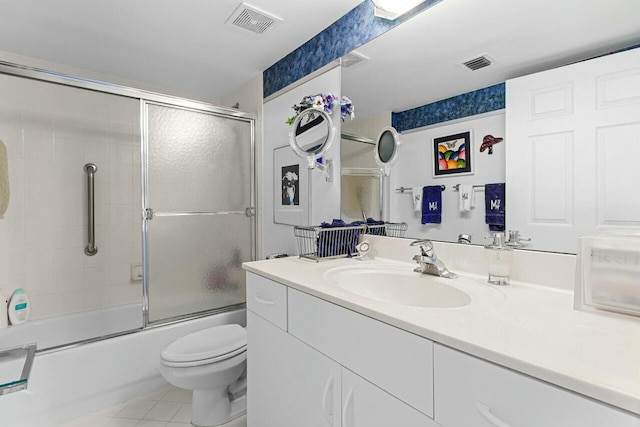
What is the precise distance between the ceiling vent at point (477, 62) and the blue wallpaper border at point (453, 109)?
92 mm

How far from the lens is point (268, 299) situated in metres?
1.21

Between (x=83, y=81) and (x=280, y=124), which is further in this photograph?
(x=280, y=124)

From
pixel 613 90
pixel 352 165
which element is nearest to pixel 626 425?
pixel 613 90

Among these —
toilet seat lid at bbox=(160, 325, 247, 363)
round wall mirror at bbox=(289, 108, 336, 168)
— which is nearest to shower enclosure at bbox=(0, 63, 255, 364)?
toilet seat lid at bbox=(160, 325, 247, 363)

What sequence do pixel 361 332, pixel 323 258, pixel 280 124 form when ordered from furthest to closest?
pixel 280 124, pixel 323 258, pixel 361 332

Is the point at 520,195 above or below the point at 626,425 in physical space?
above

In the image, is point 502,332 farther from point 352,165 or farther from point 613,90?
point 352,165

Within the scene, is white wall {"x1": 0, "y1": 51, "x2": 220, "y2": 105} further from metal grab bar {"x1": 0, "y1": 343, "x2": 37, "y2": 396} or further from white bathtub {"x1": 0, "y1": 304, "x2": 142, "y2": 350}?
metal grab bar {"x1": 0, "y1": 343, "x2": 37, "y2": 396}

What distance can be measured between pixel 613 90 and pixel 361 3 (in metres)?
1.28

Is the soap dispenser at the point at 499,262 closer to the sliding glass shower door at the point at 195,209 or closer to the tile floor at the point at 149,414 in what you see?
the tile floor at the point at 149,414

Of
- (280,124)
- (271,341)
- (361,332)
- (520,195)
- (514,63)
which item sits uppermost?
(280,124)

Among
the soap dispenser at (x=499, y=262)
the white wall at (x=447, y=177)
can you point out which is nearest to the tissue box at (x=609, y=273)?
the soap dispenser at (x=499, y=262)

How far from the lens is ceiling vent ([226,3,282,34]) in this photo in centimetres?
170

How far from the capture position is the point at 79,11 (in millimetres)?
1719
